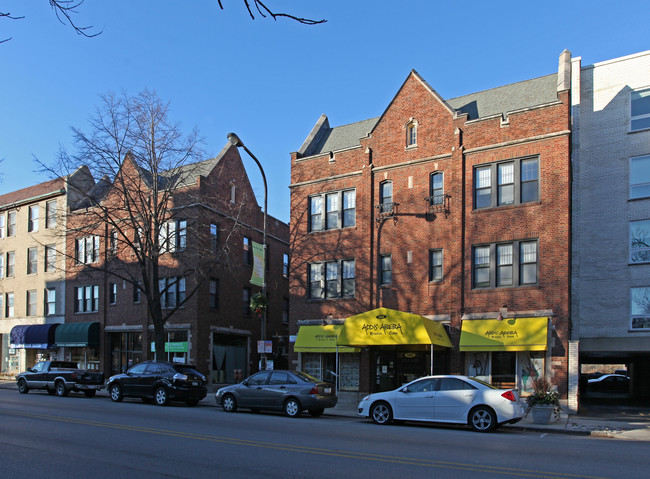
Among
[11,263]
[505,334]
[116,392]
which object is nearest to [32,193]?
[11,263]

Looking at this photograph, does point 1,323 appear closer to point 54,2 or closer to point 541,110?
point 541,110

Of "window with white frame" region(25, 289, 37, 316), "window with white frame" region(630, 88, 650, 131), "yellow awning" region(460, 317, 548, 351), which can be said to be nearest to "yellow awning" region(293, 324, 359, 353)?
"yellow awning" region(460, 317, 548, 351)

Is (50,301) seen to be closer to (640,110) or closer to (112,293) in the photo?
(112,293)

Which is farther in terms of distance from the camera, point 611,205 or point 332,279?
point 332,279

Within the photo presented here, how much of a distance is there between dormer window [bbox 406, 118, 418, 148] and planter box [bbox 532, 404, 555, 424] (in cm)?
1178

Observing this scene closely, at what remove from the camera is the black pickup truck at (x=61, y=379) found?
24891 mm

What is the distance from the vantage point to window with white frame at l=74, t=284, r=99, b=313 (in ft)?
118

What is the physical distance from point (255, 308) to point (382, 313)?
15.6 feet

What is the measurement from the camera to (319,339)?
1003 inches

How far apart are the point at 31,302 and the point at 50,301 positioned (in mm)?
2180

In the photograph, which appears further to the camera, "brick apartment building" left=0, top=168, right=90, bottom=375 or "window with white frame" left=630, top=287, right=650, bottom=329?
"brick apartment building" left=0, top=168, right=90, bottom=375

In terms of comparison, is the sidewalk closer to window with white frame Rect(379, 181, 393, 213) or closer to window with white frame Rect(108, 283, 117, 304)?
window with white frame Rect(379, 181, 393, 213)

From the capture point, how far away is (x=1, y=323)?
1635 inches

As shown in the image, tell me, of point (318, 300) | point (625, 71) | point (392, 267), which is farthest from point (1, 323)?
point (625, 71)
